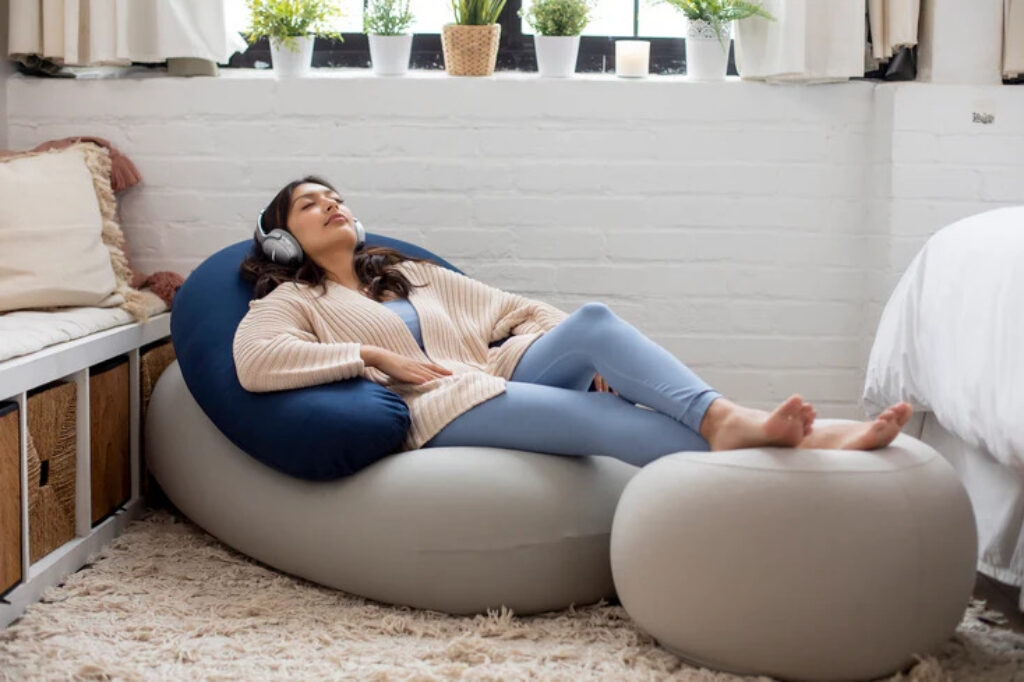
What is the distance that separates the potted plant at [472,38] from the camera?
3.20m

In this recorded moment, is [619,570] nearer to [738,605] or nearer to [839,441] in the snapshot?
[738,605]

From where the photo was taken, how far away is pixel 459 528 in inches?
87.0

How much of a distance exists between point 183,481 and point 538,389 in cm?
87

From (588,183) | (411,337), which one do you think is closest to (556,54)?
(588,183)

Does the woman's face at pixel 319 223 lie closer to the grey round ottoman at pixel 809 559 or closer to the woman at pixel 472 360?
the woman at pixel 472 360

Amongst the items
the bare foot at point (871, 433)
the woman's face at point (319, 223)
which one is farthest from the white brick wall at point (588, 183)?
the bare foot at point (871, 433)

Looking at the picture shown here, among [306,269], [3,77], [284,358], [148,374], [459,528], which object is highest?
[3,77]

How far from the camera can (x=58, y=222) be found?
273cm

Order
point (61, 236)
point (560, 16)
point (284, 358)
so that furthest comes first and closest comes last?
1. point (560, 16)
2. point (61, 236)
3. point (284, 358)

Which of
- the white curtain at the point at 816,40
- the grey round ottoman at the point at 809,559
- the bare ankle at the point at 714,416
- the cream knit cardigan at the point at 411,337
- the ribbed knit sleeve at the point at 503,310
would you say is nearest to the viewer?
the grey round ottoman at the point at 809,559

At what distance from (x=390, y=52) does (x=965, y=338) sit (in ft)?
5.78

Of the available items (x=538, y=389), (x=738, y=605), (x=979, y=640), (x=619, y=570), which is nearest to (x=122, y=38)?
(x=538, y=389)

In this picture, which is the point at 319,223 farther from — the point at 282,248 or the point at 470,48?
the point at 470,48

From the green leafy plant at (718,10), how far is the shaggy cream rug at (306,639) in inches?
63.9
